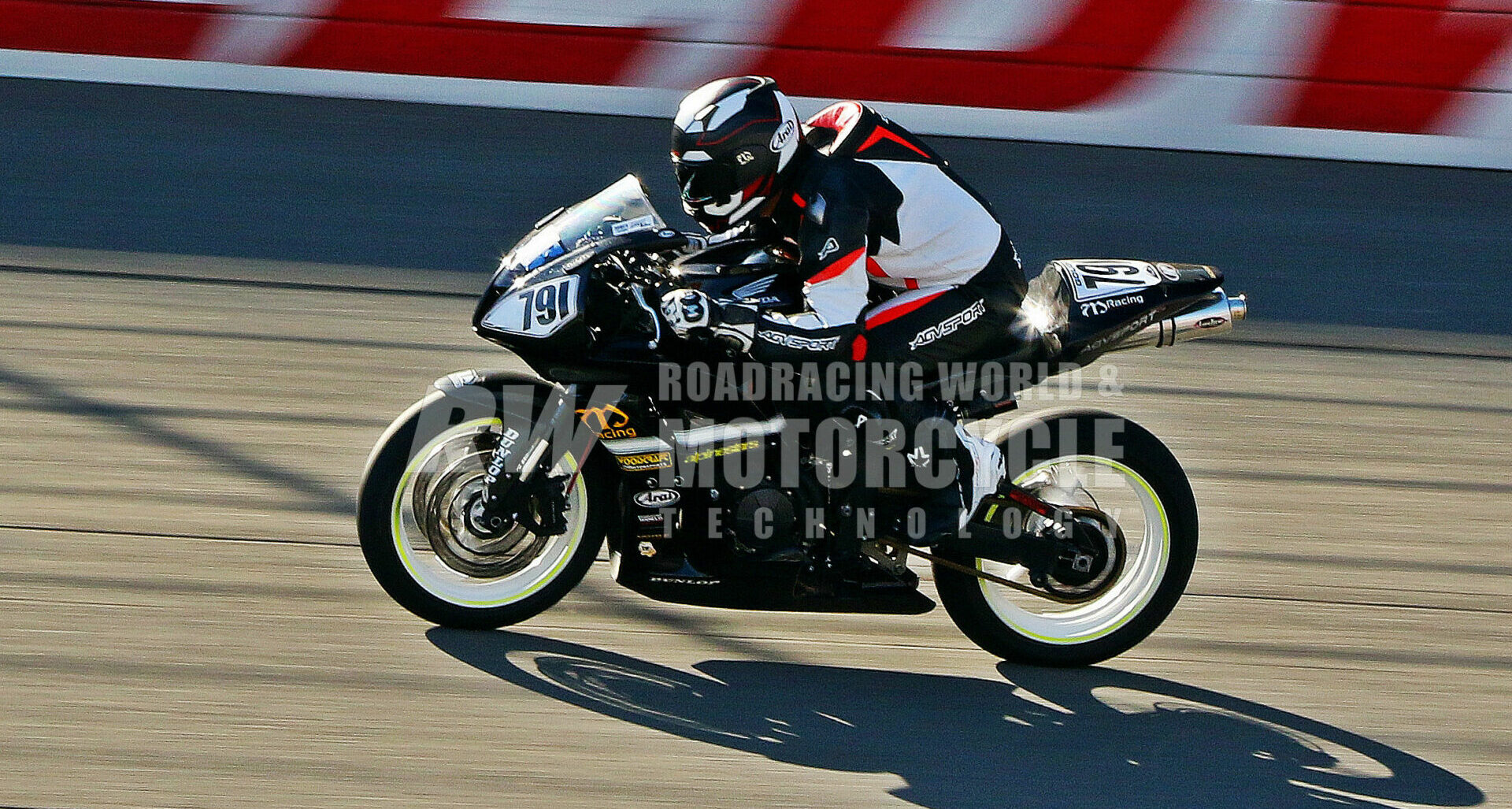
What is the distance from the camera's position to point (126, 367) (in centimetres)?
631

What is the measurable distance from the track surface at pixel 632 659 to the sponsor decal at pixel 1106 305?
986mm

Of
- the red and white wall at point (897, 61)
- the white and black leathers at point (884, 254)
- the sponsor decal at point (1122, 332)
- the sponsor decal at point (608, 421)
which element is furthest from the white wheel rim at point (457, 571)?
the red and white wall at point (897, 61)

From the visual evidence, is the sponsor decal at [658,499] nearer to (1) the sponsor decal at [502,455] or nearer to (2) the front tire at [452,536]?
(2) the front tire at [452,536]

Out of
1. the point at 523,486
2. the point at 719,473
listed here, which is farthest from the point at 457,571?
the point at 719,473

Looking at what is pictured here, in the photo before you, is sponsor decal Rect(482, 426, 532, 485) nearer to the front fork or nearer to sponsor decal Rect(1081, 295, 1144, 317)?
the front fork

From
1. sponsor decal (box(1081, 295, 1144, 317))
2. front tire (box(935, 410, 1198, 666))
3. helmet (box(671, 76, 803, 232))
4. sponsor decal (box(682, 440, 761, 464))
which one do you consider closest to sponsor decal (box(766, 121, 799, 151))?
helmet (box(671, 76, 803, 232))

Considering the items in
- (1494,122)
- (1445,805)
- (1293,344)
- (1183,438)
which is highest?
(1494,122)

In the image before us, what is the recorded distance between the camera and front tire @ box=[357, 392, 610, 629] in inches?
171

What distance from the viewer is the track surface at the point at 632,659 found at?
395 cm

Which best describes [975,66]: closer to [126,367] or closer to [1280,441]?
[1280,441]

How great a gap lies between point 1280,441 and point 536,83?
450cm

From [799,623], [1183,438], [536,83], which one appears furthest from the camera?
[536,83]

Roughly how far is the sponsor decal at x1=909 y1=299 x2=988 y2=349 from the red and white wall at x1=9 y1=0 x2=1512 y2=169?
15.2ft

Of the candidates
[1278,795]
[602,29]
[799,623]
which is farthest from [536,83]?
[1278,795]
